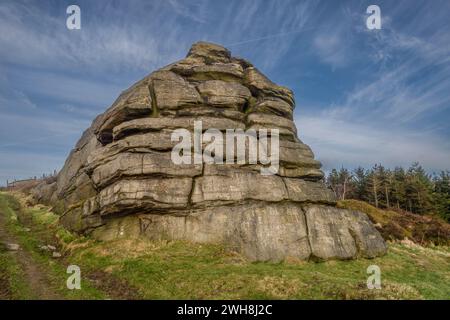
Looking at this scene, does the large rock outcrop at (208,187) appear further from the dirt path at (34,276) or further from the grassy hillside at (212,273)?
the dirt path at (34,276)

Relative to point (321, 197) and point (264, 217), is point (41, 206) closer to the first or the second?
point (264, 217)

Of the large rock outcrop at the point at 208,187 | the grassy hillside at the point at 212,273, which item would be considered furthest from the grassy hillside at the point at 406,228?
the large rock outcrop at the point at 208,187

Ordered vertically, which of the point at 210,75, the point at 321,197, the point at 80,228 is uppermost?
the point at 210,75

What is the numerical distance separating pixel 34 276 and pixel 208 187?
598 inches

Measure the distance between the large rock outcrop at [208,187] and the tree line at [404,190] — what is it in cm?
3686

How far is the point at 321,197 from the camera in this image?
30.9 metres

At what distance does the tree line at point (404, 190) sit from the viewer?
70.2 metres

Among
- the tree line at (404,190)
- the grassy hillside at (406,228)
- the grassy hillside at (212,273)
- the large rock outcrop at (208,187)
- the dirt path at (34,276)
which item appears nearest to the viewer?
the grassy hillside at (212,273)

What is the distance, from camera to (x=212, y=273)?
18.7 meters

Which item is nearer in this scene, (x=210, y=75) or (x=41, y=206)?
(x=210, y=75)

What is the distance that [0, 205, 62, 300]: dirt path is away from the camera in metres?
16.5

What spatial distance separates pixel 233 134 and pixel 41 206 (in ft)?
132

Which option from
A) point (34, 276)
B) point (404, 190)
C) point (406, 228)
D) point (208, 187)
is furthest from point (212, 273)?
point (404, 190)

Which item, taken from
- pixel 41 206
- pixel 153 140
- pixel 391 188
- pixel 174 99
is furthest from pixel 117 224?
pixel 391 188
